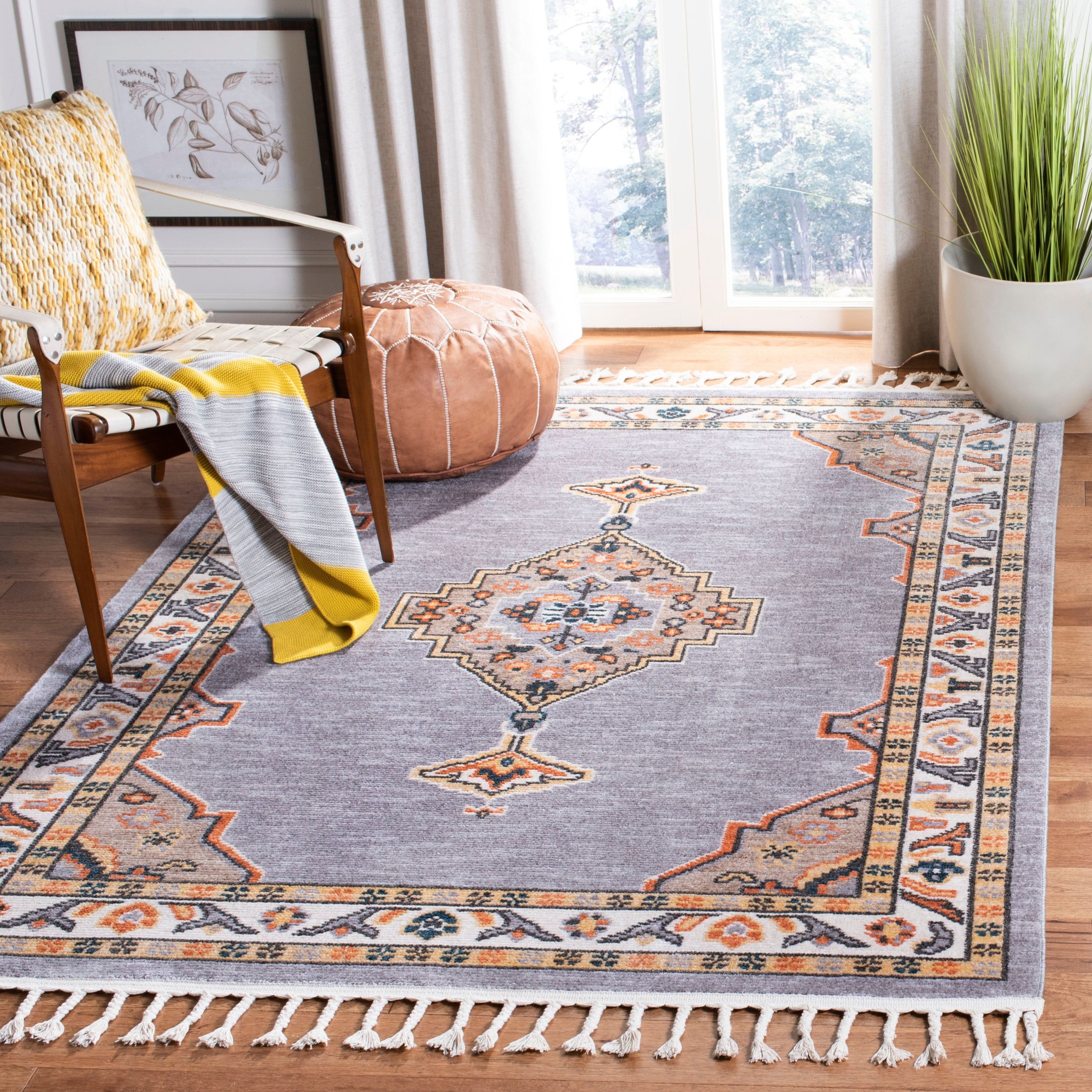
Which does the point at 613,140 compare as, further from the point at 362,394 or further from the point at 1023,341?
the point at 362,394

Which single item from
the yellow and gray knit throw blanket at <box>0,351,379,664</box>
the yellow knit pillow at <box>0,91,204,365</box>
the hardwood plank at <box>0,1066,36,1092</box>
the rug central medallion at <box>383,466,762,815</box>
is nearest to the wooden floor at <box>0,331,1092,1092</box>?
the hardwood plank at <box>0,1066,36,1092</box>

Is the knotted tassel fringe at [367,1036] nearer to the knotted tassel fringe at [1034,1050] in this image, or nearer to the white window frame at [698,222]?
the knotted tassel fringe at [1034,1050]

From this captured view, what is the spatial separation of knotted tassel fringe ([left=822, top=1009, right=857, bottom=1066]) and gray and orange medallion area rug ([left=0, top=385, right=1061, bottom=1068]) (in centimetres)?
2

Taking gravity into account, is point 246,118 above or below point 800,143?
above

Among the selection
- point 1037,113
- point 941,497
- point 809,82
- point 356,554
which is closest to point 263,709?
point 356,554

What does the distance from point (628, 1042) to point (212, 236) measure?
3024 mm

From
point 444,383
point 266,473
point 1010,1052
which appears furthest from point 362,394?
point 1010,1052

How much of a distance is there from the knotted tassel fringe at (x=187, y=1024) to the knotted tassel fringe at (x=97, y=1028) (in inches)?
2.7

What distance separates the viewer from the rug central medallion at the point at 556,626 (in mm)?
2035

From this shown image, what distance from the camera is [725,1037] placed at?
1529 millimetres

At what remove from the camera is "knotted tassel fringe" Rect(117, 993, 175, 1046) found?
160cm

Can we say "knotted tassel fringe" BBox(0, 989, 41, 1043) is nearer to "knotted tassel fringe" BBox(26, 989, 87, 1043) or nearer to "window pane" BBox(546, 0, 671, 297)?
"knotted tassel fringe" BBox(26, 989, 87, 1043)

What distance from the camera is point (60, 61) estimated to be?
12.8 feet

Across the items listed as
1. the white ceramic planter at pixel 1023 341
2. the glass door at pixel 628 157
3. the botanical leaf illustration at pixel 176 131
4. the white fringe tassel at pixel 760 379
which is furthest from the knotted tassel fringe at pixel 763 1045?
the botanical leaf illustration at pixel 176 131
